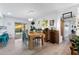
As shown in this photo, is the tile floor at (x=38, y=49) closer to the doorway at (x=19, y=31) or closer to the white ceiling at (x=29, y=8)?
the doorway at (x=19, y=31)

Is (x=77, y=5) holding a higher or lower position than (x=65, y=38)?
higher

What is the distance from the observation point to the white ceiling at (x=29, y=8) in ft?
7.25

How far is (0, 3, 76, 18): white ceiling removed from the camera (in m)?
2.21

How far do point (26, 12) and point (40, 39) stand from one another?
713 mm

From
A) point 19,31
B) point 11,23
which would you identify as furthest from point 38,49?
point 11,23

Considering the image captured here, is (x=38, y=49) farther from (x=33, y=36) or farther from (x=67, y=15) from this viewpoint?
(x=67, y=15)

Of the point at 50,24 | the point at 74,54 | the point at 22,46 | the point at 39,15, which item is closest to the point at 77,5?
the point at 50,24

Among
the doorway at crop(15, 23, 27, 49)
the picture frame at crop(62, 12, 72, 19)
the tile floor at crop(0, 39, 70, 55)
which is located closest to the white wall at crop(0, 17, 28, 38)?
the doorway at crop(15, 23, 27, 49)

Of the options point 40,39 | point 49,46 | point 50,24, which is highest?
point 50,24

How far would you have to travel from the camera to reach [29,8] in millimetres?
2258

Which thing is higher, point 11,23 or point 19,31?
point 11,23

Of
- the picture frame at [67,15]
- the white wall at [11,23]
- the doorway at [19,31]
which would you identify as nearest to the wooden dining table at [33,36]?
the doorway at [19,31]

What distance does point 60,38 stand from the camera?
2369 millimetres
